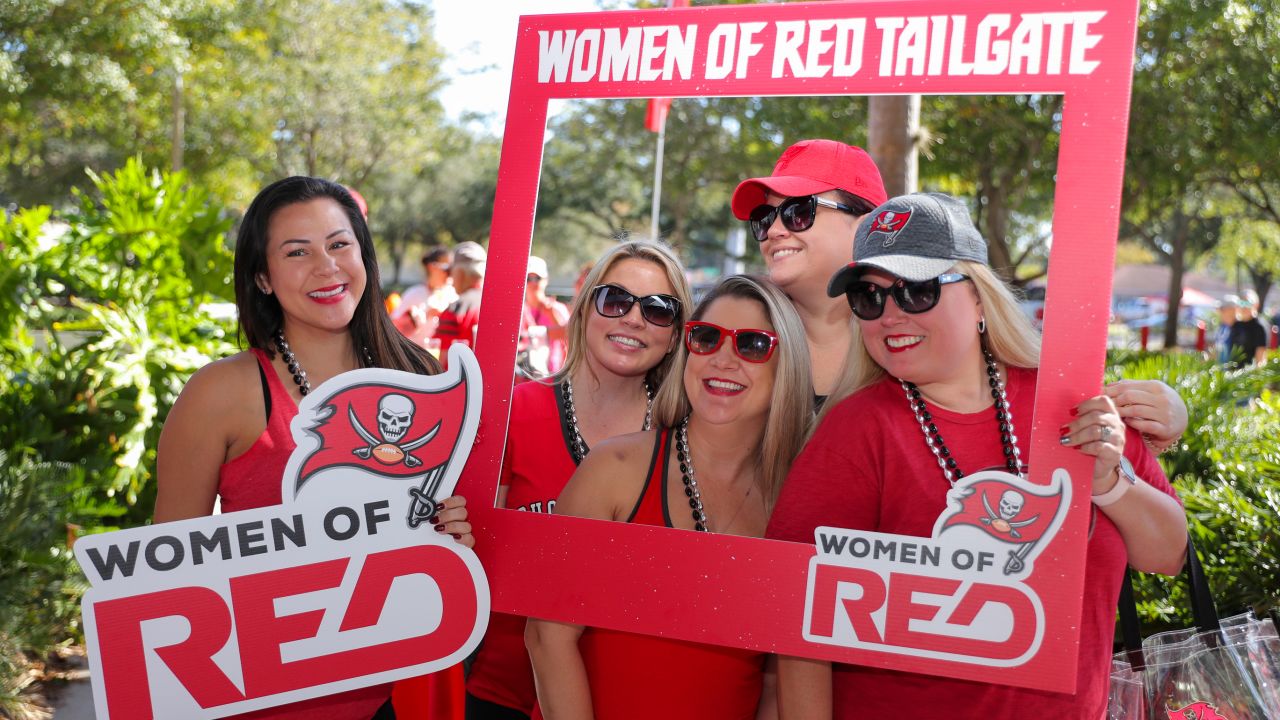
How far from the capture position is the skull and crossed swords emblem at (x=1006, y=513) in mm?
1647

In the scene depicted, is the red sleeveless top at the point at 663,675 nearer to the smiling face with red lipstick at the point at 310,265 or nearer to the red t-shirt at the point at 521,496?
the red t-shirt at the point at 521,496

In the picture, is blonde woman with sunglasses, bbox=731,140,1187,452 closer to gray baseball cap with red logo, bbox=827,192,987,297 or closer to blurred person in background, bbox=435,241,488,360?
gray baseball cap with red logo, bbox=827,192,987,297

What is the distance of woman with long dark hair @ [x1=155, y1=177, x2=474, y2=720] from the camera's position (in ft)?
6.62

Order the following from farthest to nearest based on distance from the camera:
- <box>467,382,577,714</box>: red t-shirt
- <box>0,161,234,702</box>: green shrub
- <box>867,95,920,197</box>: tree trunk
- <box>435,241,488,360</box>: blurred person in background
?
<box>867,95,920,197</box>: tree trunk < <box>435,241,488,360</box>: blurred person in background < <box>0,161,234,702</box>: green shrub < <box>467,382,577,714</box>: red t-shirt

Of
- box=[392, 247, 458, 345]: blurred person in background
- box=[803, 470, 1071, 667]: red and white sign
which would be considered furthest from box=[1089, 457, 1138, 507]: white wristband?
box=[392, 247, 458, 345]: blurred person in background

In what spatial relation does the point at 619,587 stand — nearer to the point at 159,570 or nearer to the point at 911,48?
the point at 159,570


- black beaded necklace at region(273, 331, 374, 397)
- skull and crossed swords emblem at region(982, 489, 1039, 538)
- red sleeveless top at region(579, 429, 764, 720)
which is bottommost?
red sleeveless top at region(579, 429, 764, 720)

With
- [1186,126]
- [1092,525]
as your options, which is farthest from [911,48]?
[1186,126]

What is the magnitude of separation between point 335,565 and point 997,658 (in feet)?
4.05

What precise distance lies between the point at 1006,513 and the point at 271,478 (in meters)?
1.43

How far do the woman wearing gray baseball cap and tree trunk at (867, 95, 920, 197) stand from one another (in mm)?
3611

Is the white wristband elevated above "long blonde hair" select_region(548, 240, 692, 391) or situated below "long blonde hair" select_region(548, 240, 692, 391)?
below

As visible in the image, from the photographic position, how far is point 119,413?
5578mm

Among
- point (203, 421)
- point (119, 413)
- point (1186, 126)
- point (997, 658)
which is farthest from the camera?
point (1186, 126)
